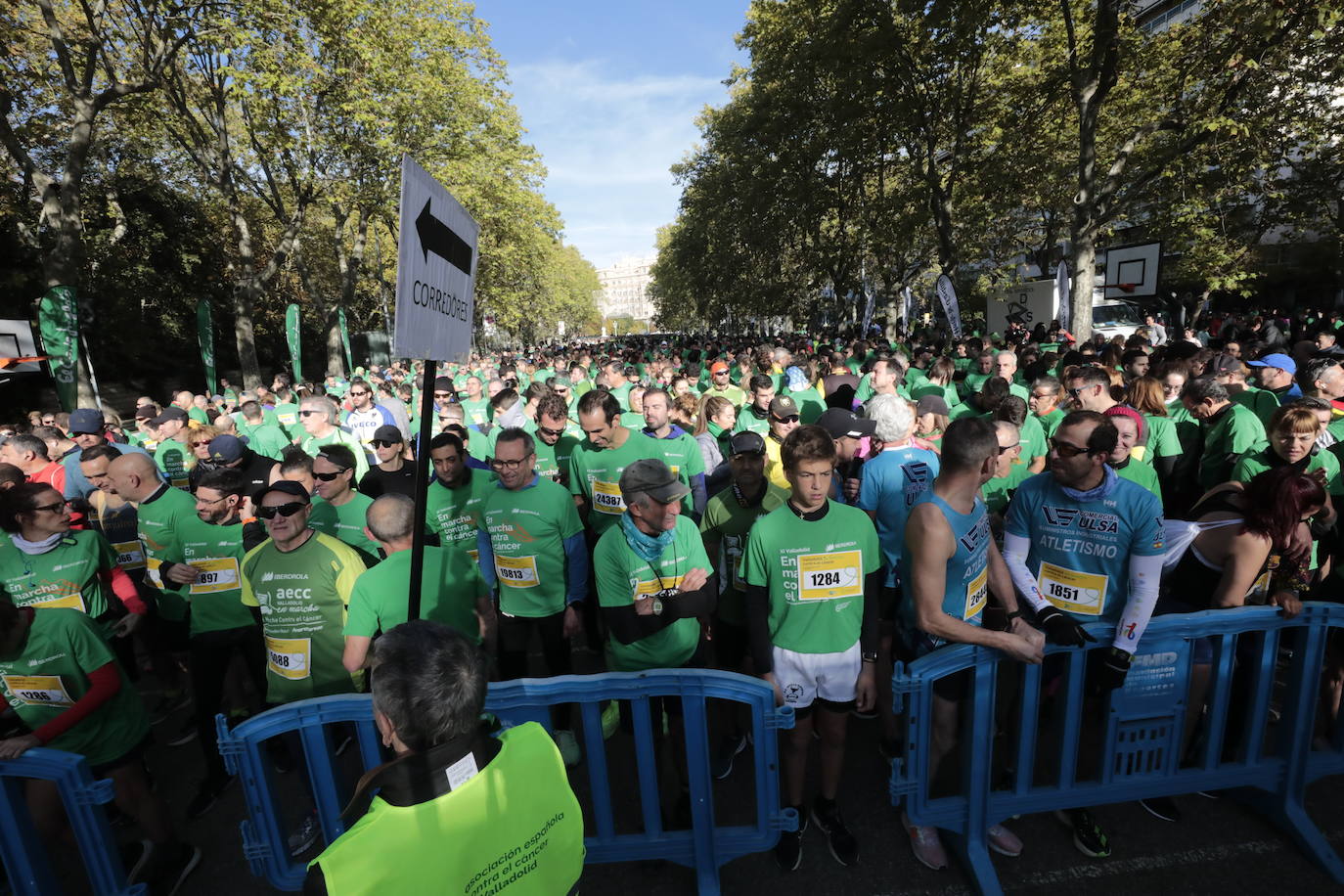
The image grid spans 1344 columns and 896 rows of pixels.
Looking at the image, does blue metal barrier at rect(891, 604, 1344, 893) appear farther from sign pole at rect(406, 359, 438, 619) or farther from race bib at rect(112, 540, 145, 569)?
race bib at rect(112, 540, 145, 569)

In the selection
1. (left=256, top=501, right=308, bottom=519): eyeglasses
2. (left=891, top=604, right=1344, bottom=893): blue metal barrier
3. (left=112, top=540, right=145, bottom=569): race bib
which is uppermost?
(left=256, top=501, right=308, bottom=519): eyeglasses

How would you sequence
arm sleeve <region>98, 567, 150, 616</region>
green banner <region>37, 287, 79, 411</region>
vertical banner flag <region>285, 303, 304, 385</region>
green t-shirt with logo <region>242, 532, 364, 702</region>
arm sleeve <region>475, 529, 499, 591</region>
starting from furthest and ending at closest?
vertical banner flag <region>285, 303, 304, 385</region> < green banner <region>37, 287, 79, 411</region> < arm sleeve <region>475, 529, 499, 591</region> < arm sleeve <region>98, 567, 150, 616</region> < green t-shirt with logo <region>242, 532, 364, 702</region>

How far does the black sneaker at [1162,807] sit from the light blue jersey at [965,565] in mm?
1219

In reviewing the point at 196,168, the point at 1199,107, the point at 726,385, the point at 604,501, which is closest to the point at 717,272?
the point at 196,168

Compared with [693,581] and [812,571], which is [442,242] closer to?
[693,581]

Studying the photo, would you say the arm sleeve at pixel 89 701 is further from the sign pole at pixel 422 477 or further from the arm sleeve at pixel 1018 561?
the arm sleeve at pixel 1018 561

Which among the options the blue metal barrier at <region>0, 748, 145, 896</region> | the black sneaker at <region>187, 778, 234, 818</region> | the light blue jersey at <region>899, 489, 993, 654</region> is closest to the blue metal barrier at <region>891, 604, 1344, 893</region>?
the light blue jersey at <region>899, 489, 993, 654</region>

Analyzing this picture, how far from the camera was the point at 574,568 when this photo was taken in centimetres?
377

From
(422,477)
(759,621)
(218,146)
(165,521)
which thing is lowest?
(759,621)

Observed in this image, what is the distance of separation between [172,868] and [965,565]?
12.9 feet

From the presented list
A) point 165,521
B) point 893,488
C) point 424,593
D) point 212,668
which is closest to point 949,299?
point 893,488

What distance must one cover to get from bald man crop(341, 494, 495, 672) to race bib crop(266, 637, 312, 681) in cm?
22

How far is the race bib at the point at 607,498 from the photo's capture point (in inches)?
182

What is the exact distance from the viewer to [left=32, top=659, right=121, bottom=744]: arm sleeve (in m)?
2.57
